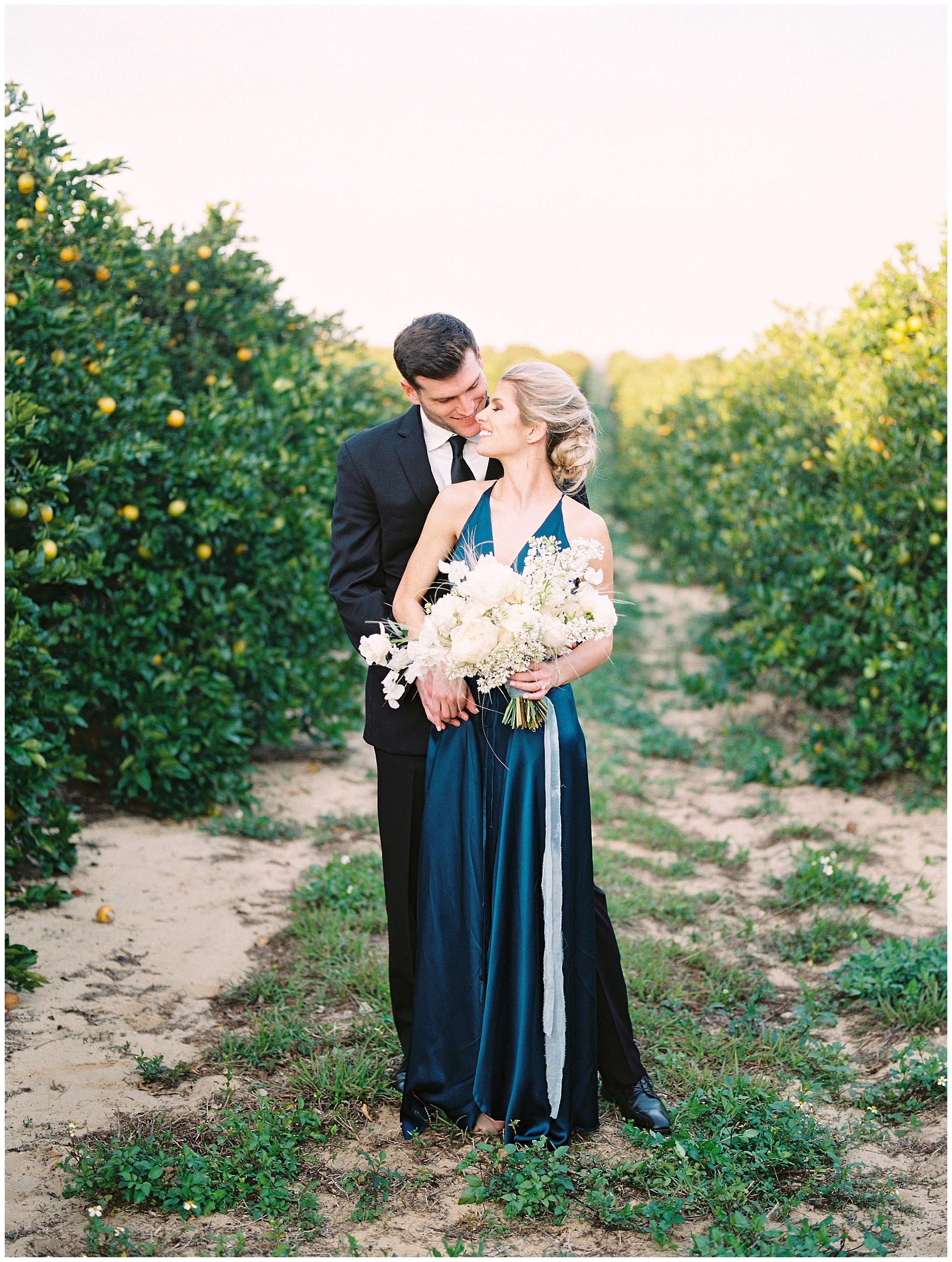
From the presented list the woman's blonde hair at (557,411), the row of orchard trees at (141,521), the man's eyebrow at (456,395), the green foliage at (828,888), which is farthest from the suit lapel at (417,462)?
the green foliage at (828,888)

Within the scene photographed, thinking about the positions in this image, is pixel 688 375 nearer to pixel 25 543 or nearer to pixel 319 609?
pixel 319 609

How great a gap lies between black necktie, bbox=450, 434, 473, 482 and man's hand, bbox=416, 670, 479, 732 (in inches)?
25.7

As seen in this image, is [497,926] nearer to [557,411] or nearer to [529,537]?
[529,537]

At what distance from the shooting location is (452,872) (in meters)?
2.97

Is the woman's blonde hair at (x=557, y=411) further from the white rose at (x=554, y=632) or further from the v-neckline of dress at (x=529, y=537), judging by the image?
the white rose at (x=554, y=632)

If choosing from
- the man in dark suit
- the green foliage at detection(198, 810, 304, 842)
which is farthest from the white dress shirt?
the green foliage at detection(198, 810, 304, 842)

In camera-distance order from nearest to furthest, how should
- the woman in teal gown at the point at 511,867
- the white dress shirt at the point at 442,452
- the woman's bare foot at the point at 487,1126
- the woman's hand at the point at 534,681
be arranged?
the woman's hand at the point at 534,681 → the woman in teal gown at the point at 511,867 → the woman's bare foot at the point at 487,1126 → the white dress shirt at the point at 442,452

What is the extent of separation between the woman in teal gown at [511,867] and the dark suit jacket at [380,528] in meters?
0.13

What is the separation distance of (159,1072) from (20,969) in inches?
28.9

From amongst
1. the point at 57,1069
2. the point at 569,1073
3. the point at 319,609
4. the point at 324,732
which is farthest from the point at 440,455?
the point at 324,732

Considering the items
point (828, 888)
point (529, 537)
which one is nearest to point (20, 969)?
point (529, 537)

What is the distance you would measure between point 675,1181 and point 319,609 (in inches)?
167

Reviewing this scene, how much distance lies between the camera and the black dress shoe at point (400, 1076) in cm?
324

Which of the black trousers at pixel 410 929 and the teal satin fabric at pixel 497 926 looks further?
the black trousers at pixel 410 929
